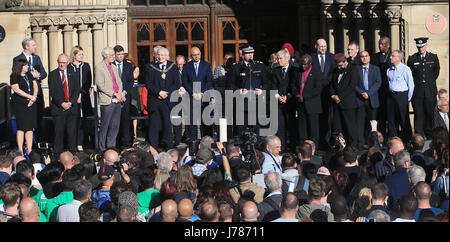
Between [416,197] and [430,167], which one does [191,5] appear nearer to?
[430,167]

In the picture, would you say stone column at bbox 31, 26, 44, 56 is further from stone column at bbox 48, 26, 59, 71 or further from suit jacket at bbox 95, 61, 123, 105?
suit jacket at bbox 95, 61, 123, 105

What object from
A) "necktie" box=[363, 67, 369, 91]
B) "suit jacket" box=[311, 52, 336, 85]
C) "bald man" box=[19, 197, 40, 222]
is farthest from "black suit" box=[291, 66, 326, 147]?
"bald man" box=[19, 197, 40, 222]

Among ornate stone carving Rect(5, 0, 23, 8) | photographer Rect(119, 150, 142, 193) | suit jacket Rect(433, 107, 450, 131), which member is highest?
ornate stone carving Rect(5, 0, 23, 8)

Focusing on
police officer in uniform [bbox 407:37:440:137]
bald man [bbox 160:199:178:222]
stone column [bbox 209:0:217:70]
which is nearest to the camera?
bald man [bbox 160:199:178:222]

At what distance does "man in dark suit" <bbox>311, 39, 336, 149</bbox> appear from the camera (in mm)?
14906

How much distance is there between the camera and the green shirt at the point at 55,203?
407 inches

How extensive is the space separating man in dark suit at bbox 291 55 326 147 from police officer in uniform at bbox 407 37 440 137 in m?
1.38

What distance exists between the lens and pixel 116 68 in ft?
49.6

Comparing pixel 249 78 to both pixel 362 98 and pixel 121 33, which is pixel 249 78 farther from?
pixel 121 33

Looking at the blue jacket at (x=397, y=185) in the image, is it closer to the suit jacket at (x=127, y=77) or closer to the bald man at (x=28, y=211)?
the bald man at (x=28, y=211)

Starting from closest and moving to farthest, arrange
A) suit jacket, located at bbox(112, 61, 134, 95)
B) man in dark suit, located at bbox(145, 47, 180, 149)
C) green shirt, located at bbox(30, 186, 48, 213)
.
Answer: green shirt, located at bbox(30, 186, 48, 213) → man in dark suit, located at bbox(145, 47, 180, 149) → suit jacket, located at bbox(112, 61, 134, 95)

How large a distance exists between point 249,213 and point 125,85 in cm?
640

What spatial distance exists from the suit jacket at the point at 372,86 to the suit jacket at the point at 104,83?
3.56 meters

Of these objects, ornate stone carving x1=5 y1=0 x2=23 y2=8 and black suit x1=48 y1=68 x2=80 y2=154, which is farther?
ornate stone carving x1=5 y1=0 x2=23 y2=8
